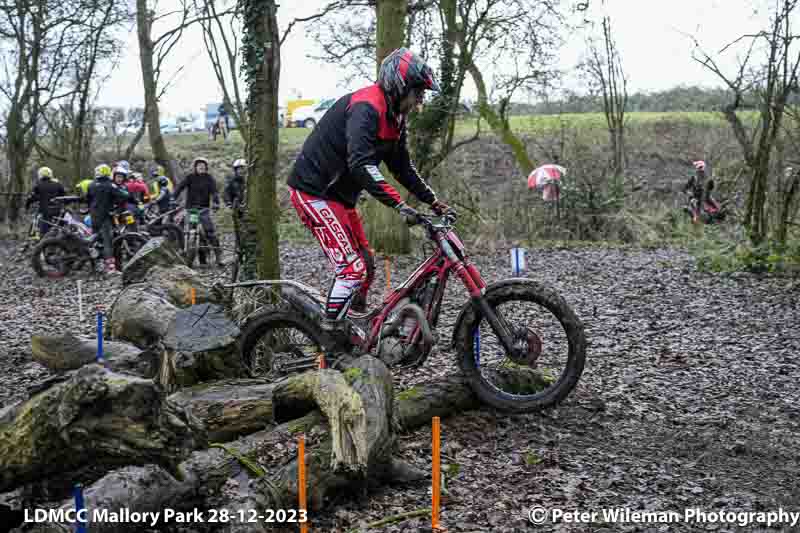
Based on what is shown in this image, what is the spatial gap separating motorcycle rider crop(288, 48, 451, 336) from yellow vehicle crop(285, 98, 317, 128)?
38.8 metres

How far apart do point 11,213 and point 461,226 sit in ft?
48.8

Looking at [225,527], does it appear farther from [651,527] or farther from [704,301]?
[704,301]

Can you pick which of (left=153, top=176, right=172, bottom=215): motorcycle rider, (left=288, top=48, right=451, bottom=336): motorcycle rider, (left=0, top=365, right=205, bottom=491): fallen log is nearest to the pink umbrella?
(left=153, top=176, right=172, bottom=215): motorcycle rider

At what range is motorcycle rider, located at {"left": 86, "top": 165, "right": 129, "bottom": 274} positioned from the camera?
553 inches

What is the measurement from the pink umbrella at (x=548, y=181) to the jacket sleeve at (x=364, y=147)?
44.8ft

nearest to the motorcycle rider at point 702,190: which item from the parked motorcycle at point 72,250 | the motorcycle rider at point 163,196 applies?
the motorcycle rider at point 163,196

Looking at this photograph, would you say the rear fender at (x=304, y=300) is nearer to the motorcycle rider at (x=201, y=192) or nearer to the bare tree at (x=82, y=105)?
the motorcycle rider at (x=201, y=192)

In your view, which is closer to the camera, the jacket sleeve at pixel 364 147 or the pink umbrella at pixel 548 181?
the jacket sleeve at pixel 364 147

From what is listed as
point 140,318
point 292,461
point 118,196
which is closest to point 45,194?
point 118,196

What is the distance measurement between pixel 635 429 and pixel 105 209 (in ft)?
37.2

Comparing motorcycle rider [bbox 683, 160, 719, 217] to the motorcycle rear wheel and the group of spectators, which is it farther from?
the motorcycle rear wheel

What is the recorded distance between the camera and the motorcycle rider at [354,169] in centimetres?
511

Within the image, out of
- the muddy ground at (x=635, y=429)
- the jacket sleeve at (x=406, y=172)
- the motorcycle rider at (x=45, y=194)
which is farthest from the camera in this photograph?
the motorcycle rider at (x=45, y=194)

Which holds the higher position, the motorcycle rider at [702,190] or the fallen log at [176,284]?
the motorcycle rider at [702,190]
